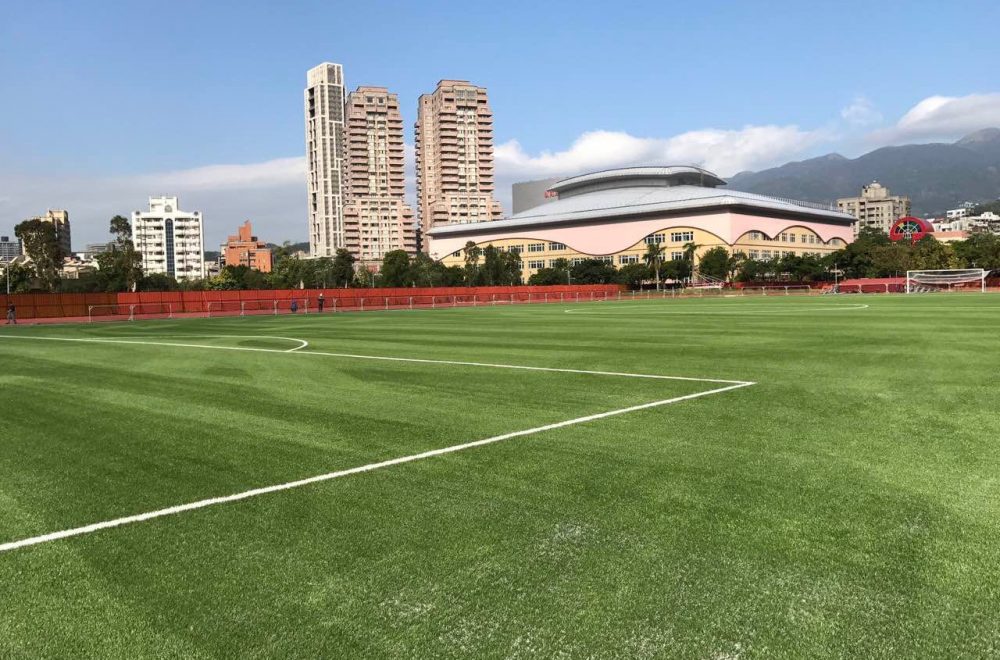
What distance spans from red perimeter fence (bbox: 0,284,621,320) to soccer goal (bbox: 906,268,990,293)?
45629 mm

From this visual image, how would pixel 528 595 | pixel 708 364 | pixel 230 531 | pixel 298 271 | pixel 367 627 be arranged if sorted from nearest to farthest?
pixel 367 627 → pixel 528 595 → pixel 230 531 → pixel 708 364 → pixel 298 271

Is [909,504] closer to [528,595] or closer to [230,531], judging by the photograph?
[528,595]

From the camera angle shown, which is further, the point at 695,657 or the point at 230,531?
the point at 230,531

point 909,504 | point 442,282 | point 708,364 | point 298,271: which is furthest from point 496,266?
point 909,504

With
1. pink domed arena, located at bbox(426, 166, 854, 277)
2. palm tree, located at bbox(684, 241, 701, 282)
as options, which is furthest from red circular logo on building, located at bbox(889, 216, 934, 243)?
palm tree, located at bbox(684, 241, 701, 282)

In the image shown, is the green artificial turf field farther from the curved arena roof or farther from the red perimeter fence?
the curved arena roof

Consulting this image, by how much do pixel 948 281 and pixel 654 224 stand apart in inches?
3284

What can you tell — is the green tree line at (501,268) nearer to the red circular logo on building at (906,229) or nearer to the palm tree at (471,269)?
the palm tree at (471,269)

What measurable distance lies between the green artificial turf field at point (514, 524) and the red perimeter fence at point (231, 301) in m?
50.4

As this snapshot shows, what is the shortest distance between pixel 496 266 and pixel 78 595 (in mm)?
137068

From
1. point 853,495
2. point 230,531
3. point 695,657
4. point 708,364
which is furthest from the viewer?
point 708,364

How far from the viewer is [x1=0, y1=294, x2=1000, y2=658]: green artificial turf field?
3365 millimetres

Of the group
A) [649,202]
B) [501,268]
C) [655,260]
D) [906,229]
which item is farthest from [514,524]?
[649,202]

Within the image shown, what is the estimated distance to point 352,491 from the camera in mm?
5547
